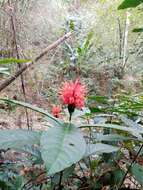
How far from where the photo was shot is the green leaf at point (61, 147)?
25.6 inches

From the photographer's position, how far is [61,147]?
71 cm

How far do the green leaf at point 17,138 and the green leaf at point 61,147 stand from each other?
63 millimetres

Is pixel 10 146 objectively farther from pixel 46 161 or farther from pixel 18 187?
pixel 18 187

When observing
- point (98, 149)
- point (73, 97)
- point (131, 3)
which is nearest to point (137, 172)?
point (98, 149)

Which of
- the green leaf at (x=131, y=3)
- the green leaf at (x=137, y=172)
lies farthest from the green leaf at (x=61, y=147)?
the green leaf at (x=131, y=3)

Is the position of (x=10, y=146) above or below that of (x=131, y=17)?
below

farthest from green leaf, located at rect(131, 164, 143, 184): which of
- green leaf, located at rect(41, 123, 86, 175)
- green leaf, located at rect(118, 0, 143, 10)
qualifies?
green leaf, located at rect(118, 0, 143, 10)

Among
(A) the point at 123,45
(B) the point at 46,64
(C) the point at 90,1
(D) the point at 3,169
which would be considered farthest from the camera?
(C) the point at 90,1

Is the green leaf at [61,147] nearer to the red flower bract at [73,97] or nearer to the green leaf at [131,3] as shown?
the red flower bract at [73,97]

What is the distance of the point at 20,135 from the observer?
808mm

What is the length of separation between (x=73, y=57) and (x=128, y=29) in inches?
44.5

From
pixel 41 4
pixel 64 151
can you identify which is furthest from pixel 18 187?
pixel 41 4

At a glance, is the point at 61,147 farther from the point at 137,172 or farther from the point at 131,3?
the point at 131,3

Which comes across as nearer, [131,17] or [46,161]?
[46,161]
